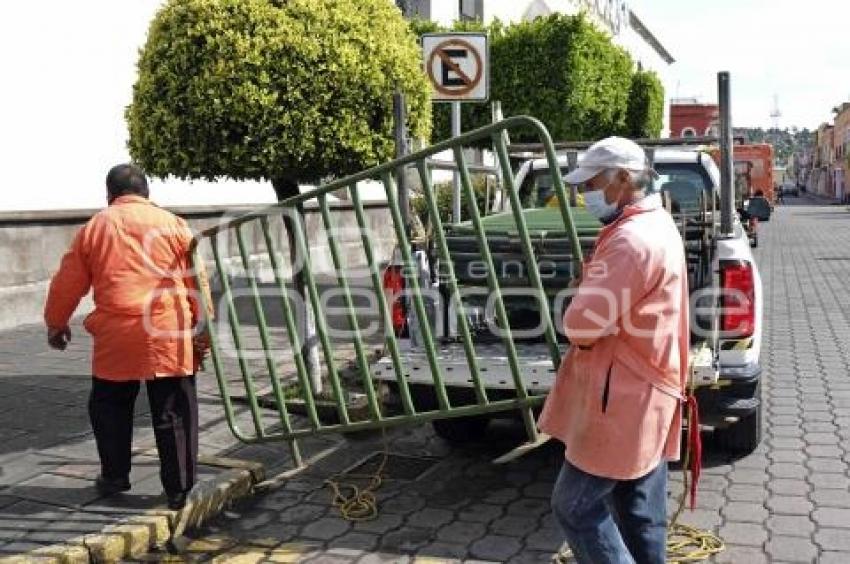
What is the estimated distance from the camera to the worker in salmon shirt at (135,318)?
420 centimetres

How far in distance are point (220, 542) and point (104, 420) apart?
803 mm

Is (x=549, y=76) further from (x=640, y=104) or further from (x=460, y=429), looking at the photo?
(x=460, y=429)

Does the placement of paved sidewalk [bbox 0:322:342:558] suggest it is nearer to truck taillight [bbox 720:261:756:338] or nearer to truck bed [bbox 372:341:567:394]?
truck bed [bbox 372:341:567:394]

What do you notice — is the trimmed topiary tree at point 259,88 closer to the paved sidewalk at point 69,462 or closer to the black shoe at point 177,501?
the paved sidewalk at point 69,462

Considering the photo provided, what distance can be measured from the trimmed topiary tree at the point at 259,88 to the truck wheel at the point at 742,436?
2643 mm

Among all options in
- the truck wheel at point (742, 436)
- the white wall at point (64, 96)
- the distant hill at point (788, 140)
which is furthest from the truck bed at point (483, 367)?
the distant hill at point (788, 140)

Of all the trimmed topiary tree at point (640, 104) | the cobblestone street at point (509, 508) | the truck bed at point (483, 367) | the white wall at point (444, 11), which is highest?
the white wall at point (444, 11)

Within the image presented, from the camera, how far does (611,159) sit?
2.93 meters

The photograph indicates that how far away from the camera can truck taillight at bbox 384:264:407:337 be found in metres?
5.20

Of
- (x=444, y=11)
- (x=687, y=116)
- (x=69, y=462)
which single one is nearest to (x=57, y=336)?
(x=69, y=462)

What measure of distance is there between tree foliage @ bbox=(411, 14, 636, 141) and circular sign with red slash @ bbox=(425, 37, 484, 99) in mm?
5949

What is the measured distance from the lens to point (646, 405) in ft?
9.41

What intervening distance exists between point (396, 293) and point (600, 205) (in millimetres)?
2308

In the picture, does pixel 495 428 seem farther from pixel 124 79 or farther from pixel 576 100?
pixel 576 100
